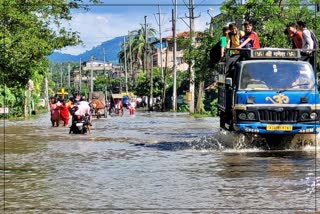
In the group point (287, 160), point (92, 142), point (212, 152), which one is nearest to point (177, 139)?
point (92, 142)

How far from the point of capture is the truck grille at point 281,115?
1611 centimetres

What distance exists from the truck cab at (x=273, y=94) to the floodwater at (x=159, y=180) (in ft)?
2.17

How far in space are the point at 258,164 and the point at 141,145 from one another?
21.1 ft

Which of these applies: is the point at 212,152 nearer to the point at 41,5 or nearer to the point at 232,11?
the point at 232,11

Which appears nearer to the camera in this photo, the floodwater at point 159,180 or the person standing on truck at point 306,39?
the floodwater at point 159,180

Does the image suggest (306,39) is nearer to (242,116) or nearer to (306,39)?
(306,39)

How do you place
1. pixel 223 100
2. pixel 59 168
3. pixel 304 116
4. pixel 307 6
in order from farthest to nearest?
pixel 307 6 → pixel 223 100 → pixel 304 116 → pixel 59 168

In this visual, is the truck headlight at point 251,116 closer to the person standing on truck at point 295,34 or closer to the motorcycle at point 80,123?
the person standing on truck at point 295,34

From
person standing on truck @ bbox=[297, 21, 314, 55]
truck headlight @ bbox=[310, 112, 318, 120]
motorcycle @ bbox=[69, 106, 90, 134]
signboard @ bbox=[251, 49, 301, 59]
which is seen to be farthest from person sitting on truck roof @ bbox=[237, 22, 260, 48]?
motorcycle @ bbox=[69, 106, 90, 134]

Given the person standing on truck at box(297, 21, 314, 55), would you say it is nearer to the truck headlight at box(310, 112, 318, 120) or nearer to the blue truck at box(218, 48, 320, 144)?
the blue truck at box(218, 48, 320, 144)

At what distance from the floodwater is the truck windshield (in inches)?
63.2

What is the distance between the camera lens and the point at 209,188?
402 inches

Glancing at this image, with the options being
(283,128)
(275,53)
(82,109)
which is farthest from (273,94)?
(82,109)

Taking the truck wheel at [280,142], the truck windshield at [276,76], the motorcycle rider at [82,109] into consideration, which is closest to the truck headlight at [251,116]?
the truck windshield at [276,76]
